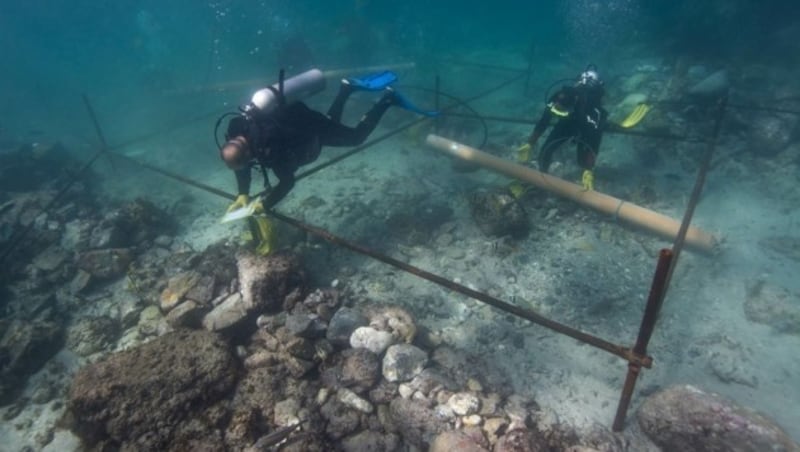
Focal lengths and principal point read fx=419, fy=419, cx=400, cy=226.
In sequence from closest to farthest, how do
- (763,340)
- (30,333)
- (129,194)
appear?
(763,340), (30,333), (129,194)

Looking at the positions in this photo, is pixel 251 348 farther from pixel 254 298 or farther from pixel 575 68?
pixel 575 68

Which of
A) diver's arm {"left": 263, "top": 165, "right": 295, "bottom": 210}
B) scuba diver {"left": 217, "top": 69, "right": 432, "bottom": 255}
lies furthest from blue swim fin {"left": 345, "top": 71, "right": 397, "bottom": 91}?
diver's arm {"left": 263, "top": 165, "right": 295, "bottom": 210}

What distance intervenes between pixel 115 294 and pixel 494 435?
613 cm

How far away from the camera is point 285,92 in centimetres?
560

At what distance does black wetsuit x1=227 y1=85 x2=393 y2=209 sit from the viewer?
194 inches

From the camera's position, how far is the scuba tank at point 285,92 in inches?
201

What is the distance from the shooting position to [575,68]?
17.8 m

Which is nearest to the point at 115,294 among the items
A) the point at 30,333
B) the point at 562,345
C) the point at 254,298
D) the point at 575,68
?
the point at 30,333

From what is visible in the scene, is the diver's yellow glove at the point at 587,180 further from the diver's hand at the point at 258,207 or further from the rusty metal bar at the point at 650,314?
the diver's hand at the point at 258,207

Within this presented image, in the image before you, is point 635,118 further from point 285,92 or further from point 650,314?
point 285,92

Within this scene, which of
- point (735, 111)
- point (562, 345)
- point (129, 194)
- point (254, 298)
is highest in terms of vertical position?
point (735, 111)

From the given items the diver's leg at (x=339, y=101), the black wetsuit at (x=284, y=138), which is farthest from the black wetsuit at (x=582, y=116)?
the black wetsuit at (x=284, y=138)

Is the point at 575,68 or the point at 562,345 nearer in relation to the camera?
the point at 562,345

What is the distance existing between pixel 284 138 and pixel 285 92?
0.85 metres
